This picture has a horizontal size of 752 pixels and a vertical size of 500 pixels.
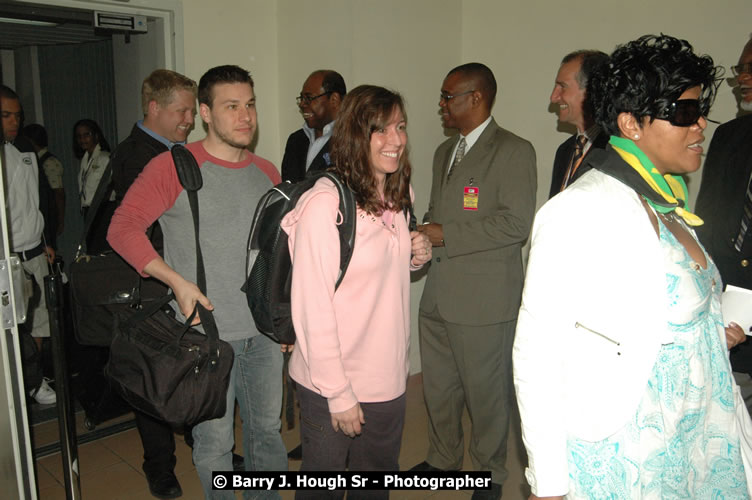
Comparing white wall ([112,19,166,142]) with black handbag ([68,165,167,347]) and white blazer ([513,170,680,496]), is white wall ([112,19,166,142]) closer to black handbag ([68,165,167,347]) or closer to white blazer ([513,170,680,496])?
black handbag ([68,165,167,347])

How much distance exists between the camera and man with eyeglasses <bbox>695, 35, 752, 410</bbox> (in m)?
2.42

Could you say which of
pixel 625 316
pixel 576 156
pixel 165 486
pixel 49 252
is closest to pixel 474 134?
pixel 576 156

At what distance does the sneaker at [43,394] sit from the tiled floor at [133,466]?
0.35m

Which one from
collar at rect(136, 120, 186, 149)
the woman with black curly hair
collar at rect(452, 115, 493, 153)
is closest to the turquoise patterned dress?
the woman with black curly hair

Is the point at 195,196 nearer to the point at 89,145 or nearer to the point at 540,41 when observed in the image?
the point at 540,41

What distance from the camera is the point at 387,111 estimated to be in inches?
72.7

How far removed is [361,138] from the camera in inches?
72.0

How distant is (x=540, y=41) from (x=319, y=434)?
3215 mm

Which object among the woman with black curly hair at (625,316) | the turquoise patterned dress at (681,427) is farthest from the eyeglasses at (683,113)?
the turquoise patterned dress at (681,427)

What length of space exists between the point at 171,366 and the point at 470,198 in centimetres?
165

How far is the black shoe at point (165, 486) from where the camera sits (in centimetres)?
282

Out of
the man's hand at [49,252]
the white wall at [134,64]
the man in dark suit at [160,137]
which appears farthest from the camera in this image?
the man's hand at [49,252]

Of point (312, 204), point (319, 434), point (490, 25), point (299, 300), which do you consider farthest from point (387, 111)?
point (490, 25)
